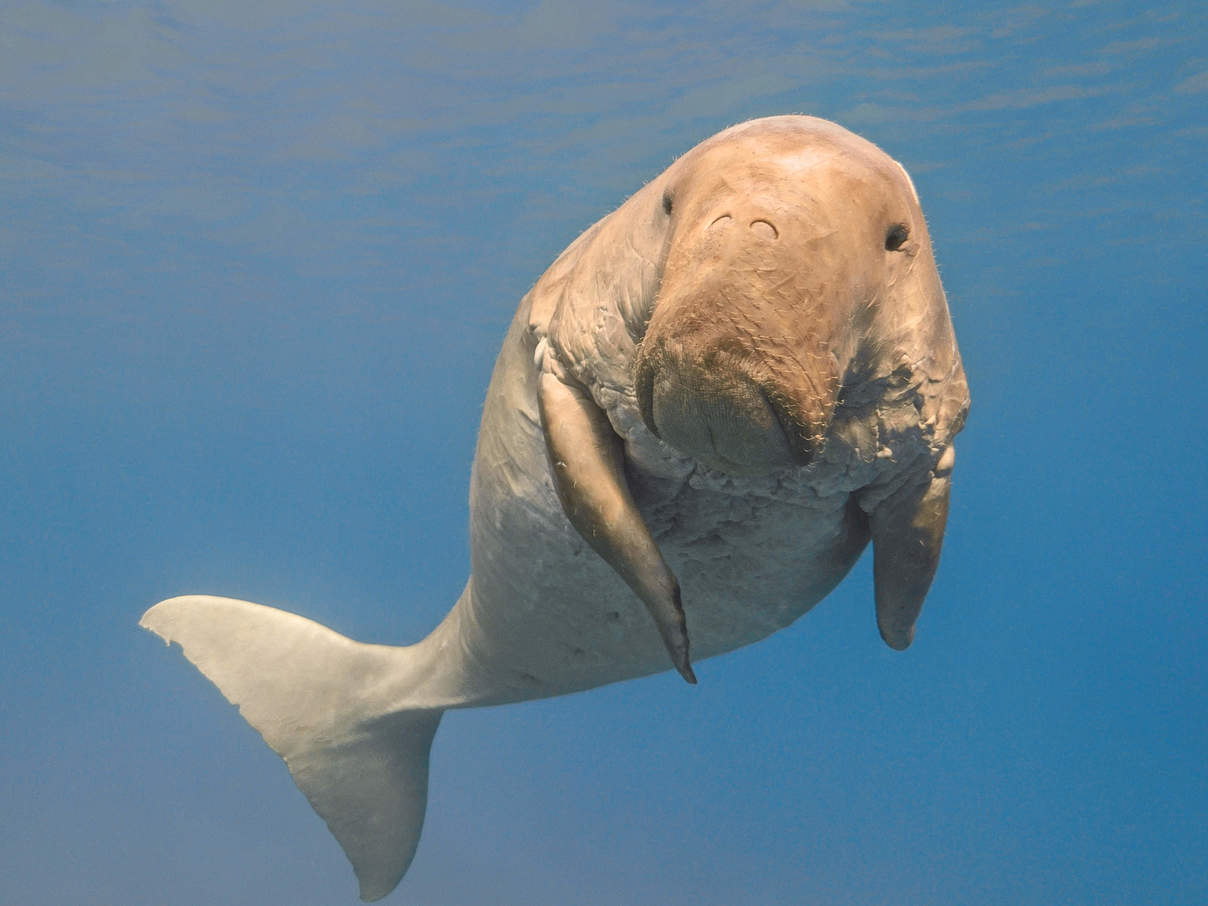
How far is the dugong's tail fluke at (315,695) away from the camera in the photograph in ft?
16.2

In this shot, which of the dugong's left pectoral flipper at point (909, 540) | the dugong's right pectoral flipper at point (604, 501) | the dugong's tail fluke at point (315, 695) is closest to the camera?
the dugong's right pectoral flipper at point (604, 501)

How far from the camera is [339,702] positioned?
5.01m

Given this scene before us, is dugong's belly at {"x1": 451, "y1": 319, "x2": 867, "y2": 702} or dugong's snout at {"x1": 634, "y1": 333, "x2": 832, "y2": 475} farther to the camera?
dugong's belly at {"x1": 451, "y1": 319, "x2": 867, "y2": 702}

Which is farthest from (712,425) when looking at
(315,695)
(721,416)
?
(315,695)

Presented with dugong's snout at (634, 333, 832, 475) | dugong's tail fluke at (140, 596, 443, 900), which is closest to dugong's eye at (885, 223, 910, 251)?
dugong's snout at (634, 333, 832, 475)

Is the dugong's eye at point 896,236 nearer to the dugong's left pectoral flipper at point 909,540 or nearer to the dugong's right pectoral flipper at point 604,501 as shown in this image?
the dugong's left pectoral flipper at point 909,540

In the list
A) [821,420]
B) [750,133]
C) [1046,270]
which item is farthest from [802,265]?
[1046,270]

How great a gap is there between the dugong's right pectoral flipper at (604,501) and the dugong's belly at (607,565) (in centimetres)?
16

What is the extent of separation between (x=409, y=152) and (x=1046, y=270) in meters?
17.1

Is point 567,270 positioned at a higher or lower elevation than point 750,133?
lower

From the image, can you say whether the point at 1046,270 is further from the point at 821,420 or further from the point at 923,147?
the point at 821,420

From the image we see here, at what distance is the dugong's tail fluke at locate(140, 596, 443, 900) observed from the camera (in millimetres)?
4945

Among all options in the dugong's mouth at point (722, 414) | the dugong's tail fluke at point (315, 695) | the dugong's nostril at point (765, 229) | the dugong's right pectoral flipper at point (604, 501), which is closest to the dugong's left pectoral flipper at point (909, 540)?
the dugong's right pectoral flipper at point (604, 501)

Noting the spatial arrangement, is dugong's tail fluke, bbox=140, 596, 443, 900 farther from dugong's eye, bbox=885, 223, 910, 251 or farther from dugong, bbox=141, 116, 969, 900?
dugong's eye, bbox=885, 223, 910, 251
